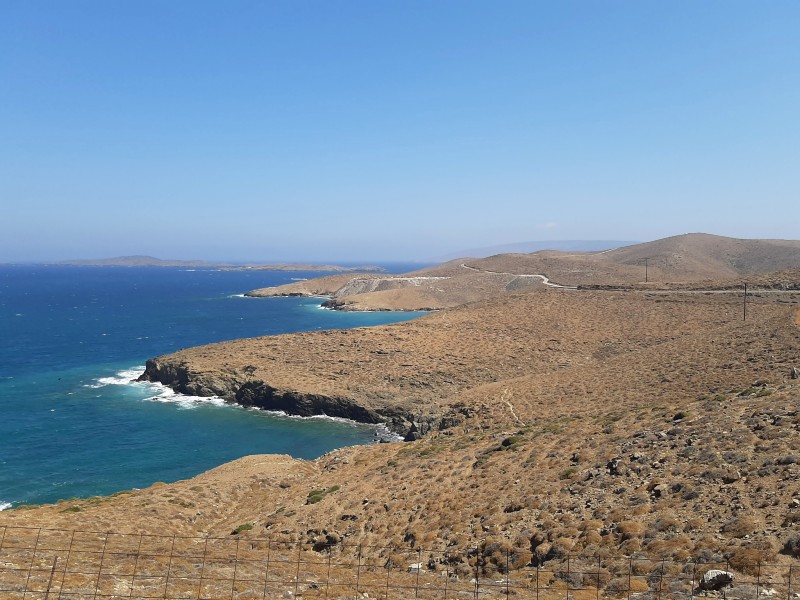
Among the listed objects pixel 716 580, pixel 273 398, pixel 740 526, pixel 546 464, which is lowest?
pixel 273 398

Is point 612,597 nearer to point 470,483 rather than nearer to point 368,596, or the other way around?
point 368,596

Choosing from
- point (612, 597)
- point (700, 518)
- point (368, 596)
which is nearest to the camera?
point (612, 597)

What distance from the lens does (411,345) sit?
51.0 meters

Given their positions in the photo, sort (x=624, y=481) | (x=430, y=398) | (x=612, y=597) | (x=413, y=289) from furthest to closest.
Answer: (x=413, y=289)
(x=430, y=398)
(x=624, y=481)
(x=612, y=597)

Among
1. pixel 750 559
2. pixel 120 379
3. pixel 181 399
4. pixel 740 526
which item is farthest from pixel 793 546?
pixel 120 379

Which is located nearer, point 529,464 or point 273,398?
point 529,464

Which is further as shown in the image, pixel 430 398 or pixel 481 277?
pixel 481 277

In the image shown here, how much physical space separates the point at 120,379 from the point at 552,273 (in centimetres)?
8796

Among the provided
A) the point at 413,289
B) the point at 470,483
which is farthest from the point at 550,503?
the point at 413,289

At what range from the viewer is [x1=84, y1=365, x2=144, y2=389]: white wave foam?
49.6 metres

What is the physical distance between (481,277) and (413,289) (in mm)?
17227

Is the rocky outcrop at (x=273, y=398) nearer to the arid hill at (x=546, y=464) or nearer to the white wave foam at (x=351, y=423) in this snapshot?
the arid hill at (x=546, y=464)

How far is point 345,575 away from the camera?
13.1m

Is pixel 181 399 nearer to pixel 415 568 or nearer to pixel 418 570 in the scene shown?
pixel 415 568
